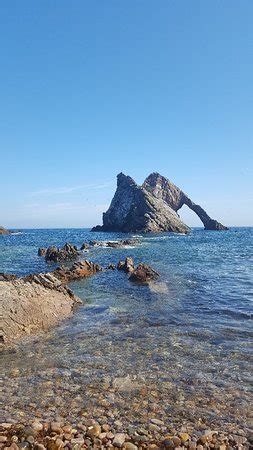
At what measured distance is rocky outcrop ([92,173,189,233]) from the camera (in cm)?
15712

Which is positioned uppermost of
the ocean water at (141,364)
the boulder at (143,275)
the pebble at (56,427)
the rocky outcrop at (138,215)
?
the rocky outcrop at (138,215)

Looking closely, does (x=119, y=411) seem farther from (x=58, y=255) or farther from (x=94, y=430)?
(x=58, y=255)

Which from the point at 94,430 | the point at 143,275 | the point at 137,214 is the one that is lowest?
the point at 94,430

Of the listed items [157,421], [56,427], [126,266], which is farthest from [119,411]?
[126,266]

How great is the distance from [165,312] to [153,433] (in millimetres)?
12098

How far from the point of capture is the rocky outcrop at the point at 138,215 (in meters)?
157

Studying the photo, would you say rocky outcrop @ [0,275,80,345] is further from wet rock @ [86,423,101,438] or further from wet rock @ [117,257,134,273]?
wet rock @ [117,257,134,273]

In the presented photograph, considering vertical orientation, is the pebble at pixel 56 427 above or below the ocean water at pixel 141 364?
above

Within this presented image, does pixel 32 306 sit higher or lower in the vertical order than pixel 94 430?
higher

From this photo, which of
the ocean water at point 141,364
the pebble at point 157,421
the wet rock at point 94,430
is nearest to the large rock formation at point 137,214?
the ocean water at point 141,364

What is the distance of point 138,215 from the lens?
160 m

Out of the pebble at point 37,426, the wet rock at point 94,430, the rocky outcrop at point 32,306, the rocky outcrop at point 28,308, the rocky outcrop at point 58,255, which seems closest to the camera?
the wet rock at point 94,430

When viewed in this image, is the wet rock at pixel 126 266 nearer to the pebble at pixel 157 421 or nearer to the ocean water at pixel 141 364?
the ocean water at pixel 141 364

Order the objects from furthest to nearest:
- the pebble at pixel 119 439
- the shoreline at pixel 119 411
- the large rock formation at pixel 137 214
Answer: the large rock formation at pixel 137 214 → the shoreline at pixel 119 411 → the pebble at pixel 119 439
